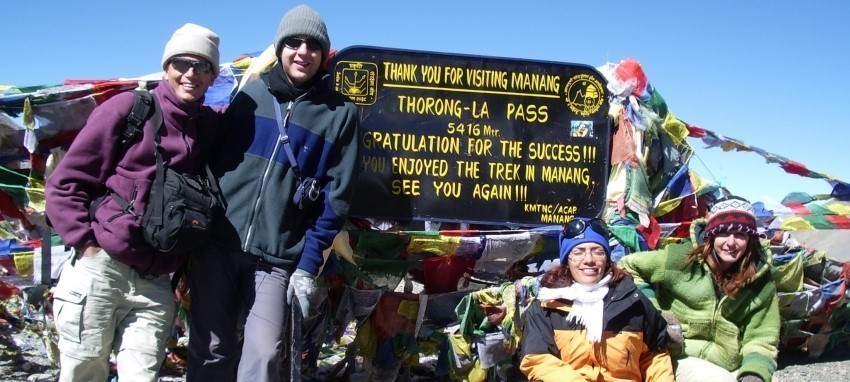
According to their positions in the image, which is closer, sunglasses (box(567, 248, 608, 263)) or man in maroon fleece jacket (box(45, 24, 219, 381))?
man in maroon fleece jacket (box(45, 24, 219, 381))

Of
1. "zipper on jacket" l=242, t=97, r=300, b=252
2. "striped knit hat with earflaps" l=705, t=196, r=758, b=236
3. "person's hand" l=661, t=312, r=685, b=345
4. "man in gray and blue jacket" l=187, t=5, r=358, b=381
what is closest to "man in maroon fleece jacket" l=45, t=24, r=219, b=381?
"man in gray and blue jacket" l=187, t=5, r=358, b=381

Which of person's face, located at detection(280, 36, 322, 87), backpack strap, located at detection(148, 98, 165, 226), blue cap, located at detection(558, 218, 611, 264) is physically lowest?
blue cap, located at detection(558, 218, 611, 264)

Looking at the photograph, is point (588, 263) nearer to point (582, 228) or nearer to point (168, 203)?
point (582, 228)

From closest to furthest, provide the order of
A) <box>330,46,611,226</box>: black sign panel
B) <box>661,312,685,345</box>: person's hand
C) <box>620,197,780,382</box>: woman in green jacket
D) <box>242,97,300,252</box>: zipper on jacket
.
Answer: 1. <box>242,97,300,252</box>: zipper on jacket
2. <box>661,312,685,345</box>: person's hand
3. <box>620,197,780,382</box>: woman in green jacket
4. <box>330,46,611,226</box>: black sign panel

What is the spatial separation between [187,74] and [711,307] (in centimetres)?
292

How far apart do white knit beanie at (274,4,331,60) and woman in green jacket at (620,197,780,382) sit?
2021mm

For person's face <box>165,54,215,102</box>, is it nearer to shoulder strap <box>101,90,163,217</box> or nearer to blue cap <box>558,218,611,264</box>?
shoulder strap <box>101,90,163,217</box>

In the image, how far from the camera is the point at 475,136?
5430 millimetres

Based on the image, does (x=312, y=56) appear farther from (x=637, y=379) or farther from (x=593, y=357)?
(x=637, y=379)

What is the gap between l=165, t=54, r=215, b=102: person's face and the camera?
3695 millimetres

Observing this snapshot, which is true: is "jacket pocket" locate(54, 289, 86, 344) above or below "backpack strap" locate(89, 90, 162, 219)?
below

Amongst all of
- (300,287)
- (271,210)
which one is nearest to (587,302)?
(300,287)

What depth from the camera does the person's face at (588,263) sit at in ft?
12.9

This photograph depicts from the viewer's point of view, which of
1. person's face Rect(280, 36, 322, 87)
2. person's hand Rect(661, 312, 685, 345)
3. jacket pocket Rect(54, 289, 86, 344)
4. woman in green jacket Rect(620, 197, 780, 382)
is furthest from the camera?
woman in green jacket Rect(620, 197, 780, 382)
